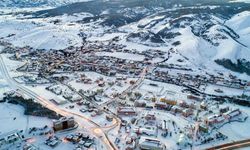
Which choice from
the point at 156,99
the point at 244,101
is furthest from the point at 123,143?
the point at 244,101

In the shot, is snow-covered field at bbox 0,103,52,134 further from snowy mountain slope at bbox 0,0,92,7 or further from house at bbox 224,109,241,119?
snowy mountain slope at bbox 0,0,92,7

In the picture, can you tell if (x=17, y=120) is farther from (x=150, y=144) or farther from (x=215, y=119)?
(x=215, y=119)

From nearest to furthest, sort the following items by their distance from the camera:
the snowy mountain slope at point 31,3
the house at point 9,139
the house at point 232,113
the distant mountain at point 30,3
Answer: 1. the house at point 9,139
2. the house at point 232,113
3. the distant mountain at point 30,3
4. the snowy mountain slope at point 31,3

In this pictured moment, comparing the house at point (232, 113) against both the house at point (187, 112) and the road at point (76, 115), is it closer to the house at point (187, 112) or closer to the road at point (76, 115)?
the house at point (187, 112)

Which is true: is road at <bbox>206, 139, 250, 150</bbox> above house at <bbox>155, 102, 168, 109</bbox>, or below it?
below

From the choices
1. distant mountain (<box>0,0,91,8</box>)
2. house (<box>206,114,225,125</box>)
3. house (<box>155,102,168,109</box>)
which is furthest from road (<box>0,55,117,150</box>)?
distant mountain (<box>0,0,91,8</box>)

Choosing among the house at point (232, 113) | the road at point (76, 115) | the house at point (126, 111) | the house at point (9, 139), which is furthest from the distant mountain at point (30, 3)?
the house at point (232, 113)
